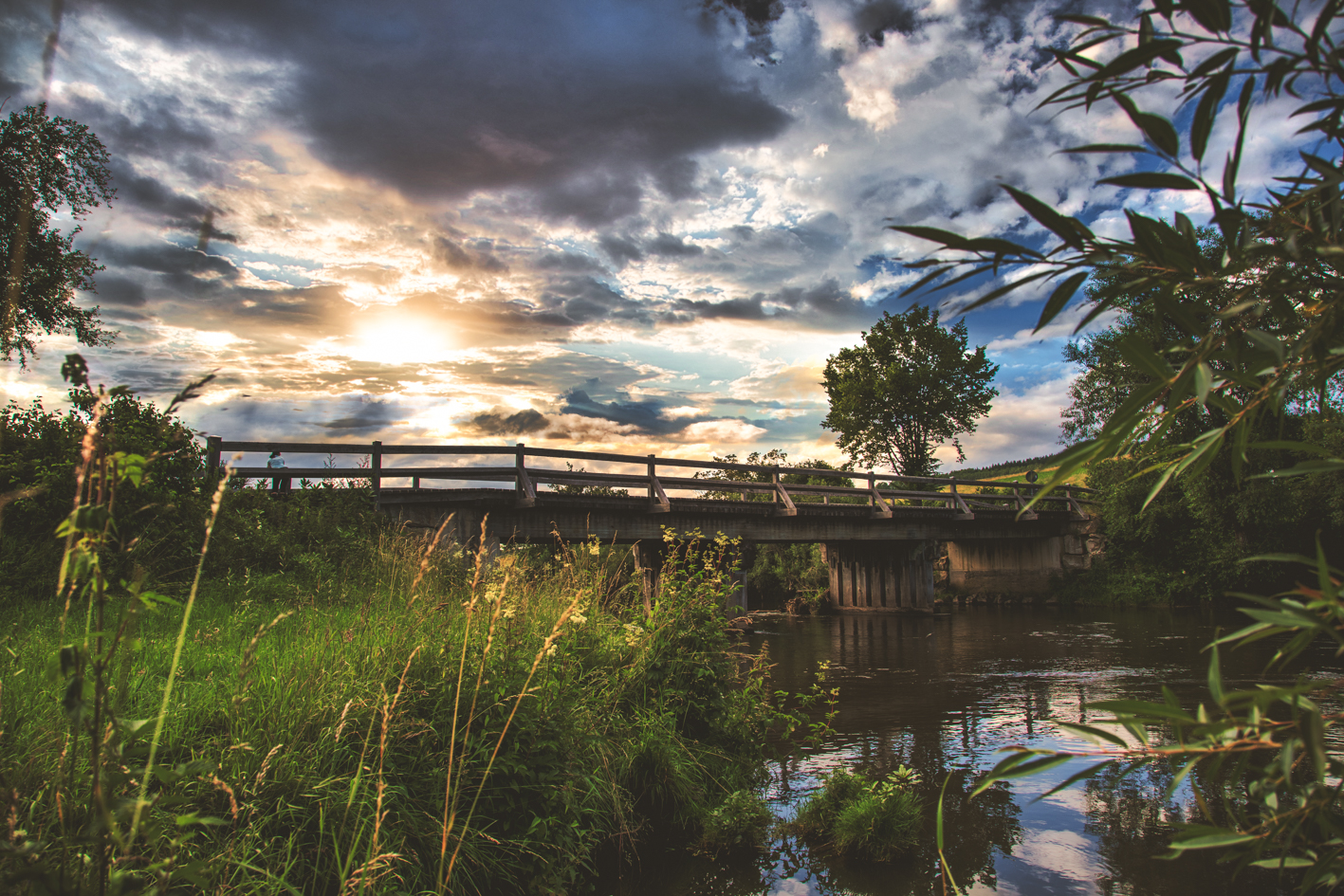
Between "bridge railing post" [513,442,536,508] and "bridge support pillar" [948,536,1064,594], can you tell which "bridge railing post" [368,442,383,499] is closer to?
"bridge railing post" [513,442,536,508]

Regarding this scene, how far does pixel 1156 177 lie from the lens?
4.33ft

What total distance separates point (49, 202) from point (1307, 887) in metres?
23.5

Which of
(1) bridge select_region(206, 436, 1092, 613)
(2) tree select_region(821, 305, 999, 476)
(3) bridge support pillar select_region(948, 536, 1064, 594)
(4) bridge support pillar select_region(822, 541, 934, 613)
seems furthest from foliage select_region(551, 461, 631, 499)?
(2) tree select_region(821, 305, 999, 476)

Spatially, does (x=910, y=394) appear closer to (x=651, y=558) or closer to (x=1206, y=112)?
(x=651, y=558)

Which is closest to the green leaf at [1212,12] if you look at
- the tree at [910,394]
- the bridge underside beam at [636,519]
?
the bridge underside beam at [636,519]

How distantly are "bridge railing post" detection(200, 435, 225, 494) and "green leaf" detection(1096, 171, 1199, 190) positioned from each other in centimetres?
1209

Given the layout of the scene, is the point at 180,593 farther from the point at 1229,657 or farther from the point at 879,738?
the point at 1229,657

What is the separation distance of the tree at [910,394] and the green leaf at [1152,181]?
115 ft

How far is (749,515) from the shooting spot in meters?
17.6

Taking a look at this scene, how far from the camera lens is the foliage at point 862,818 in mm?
4652

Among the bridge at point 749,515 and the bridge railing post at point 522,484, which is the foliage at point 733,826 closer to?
the bridge at point 749,515

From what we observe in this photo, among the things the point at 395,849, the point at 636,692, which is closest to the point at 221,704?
the point at 395,849

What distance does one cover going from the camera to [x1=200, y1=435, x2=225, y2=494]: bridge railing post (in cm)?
1066

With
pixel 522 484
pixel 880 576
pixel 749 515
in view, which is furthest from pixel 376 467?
pixel 880 576
